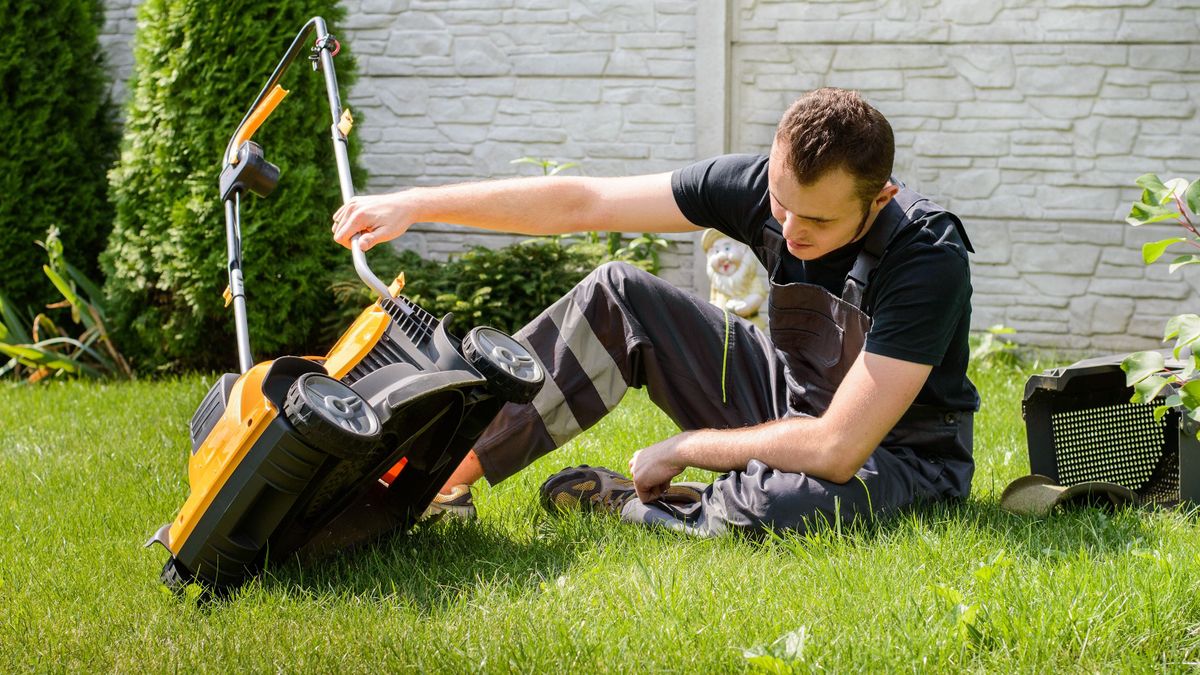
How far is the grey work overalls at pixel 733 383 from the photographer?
2811 millimetres

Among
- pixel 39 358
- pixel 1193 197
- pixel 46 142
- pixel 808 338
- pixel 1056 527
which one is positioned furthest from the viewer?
pixel 46 142

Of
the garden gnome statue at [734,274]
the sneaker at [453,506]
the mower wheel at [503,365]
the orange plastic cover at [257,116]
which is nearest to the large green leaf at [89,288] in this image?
the garden gnome statue at [734,274]

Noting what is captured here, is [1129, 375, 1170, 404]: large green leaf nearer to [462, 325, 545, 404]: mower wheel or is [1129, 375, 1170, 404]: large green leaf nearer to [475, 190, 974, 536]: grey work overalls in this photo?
[475, 190, 974, 536]: grey work overalls

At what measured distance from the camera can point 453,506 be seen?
10.1 ft

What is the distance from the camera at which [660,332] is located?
312 cm

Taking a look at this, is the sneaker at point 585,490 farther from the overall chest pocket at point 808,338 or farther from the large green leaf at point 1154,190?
the large green leaf at point 1154,190

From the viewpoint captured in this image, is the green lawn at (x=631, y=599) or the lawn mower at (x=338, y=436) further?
the lawn mower at (x=338, y=436)

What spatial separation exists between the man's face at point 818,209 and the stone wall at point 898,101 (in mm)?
3554

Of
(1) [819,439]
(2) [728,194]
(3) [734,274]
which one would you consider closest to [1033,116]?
(3) [734,274]

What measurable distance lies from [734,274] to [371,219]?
3.07 metres

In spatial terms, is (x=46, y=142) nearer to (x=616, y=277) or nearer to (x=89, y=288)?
(x=89, y=288)

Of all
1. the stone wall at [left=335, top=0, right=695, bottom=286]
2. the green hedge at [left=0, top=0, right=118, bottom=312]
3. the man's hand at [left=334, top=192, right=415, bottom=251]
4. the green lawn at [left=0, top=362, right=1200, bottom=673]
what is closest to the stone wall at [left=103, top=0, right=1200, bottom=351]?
the stone wall at [left=335, top=0, right=695, bottom=286]

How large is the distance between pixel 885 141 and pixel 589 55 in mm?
3984

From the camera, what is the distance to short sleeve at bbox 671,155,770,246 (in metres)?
3.04
